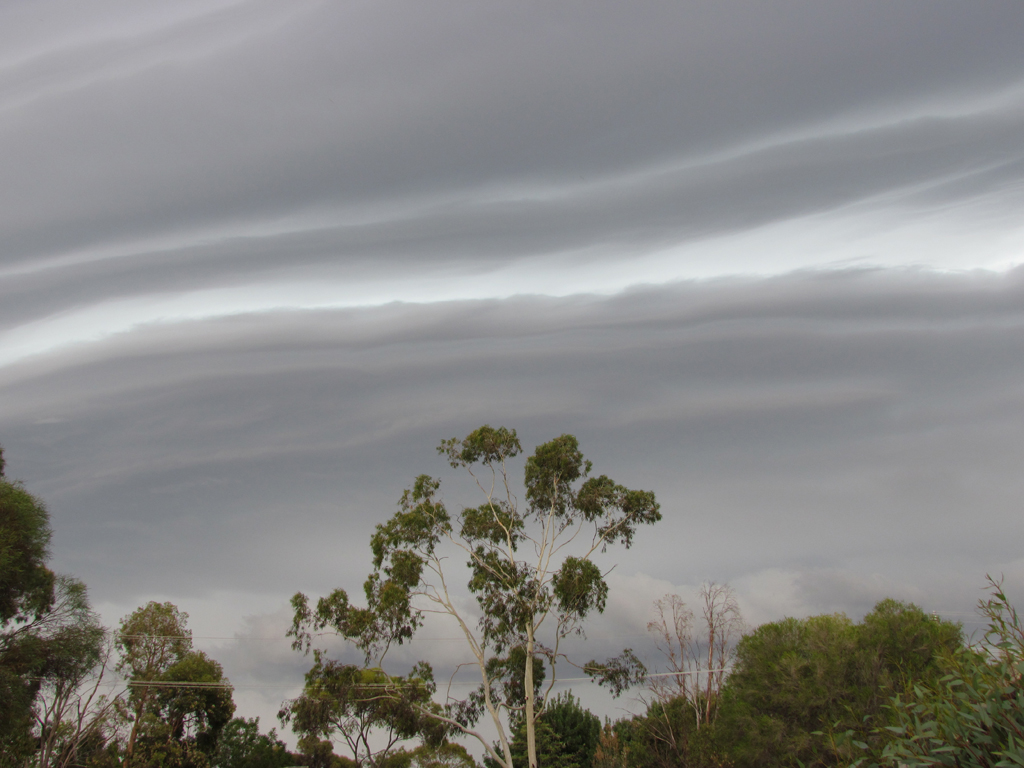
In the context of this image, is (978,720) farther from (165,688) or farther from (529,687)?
(165,688)

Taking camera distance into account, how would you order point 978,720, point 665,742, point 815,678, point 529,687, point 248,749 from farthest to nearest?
point 248,749 < point 665,742 < point 529,687 < point 815,678 < point 978,720

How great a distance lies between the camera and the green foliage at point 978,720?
16.1ft

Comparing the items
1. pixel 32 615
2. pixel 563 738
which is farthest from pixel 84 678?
pixel 563 738

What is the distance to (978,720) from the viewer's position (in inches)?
198

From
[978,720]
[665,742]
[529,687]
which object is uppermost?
[529,687]

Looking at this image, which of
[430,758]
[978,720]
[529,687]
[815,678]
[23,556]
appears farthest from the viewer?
[430,758]

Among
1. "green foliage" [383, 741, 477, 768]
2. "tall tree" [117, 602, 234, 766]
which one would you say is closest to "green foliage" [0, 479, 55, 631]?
"tall tree" [117, 602, 234, 766]

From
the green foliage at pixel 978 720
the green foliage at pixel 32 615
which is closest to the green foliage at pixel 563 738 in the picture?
the green foliage at pixel 32 615

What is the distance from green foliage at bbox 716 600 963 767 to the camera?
87.1 feet

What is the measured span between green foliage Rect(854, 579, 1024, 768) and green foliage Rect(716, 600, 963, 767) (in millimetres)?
22889

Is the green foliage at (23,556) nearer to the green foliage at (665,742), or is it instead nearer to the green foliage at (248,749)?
the green foliage at (665,742)

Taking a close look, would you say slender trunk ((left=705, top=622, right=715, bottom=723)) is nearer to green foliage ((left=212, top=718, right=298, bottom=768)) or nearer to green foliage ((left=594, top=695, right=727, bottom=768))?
green foliage ((left=594, top=695, right=727, bottom=768))

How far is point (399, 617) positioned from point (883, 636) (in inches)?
778

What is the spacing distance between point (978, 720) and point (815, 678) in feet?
82.7
